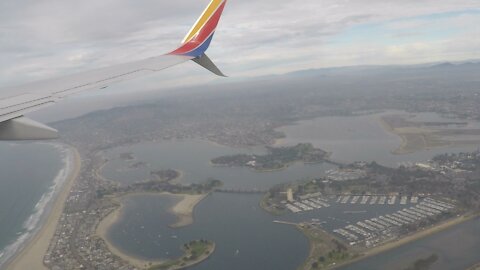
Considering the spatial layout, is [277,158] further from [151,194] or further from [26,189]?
[26,189]

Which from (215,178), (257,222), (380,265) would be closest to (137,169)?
(215,178)

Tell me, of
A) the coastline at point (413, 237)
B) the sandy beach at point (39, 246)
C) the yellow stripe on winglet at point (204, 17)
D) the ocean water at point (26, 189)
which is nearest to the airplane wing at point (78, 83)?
the yellow stripe on winglet at point (204, 17)

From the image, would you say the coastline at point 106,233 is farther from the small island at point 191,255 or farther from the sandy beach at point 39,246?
the sandy beach at point 39,246

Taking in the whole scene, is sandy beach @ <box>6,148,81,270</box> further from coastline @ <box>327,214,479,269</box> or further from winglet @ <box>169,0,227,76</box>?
winglet @ <box>169,0,227,76</box>

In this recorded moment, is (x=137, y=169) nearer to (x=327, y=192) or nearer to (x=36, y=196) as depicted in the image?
(x=36, y=196)

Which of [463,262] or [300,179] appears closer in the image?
[463,262]
